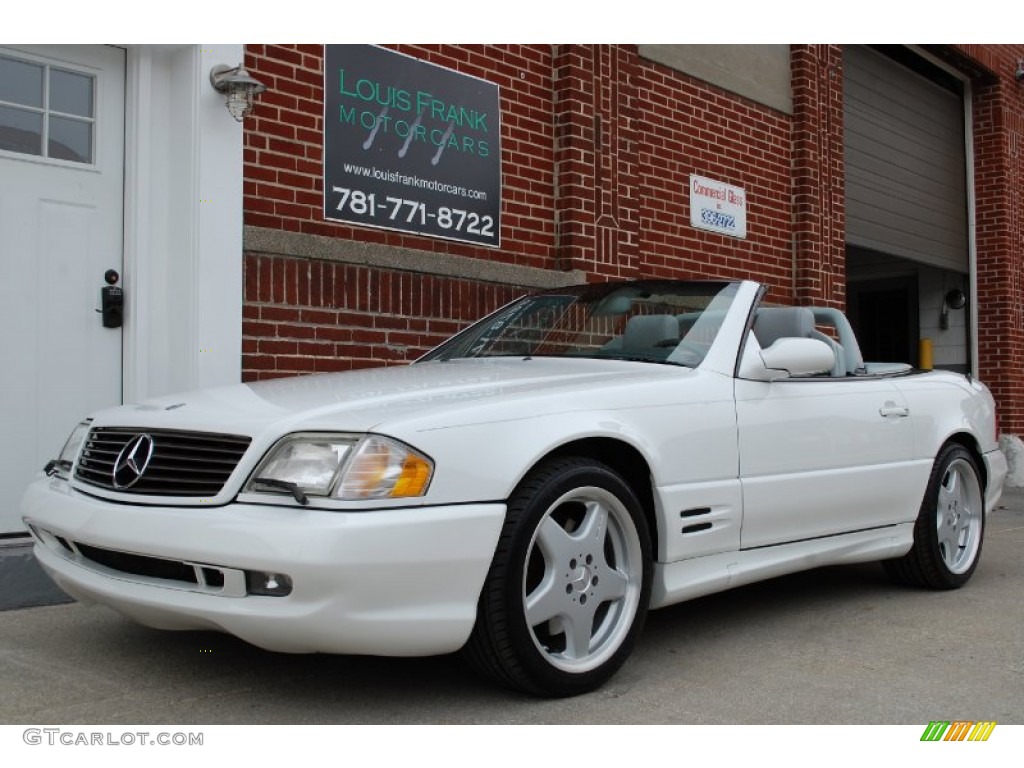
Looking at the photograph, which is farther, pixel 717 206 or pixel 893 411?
pixel 717 206

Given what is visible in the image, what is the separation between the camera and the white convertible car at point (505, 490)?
112 inches

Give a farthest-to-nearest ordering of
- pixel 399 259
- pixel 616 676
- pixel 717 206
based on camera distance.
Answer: pixel 717 206
pixel 399 259
pixel 616 676

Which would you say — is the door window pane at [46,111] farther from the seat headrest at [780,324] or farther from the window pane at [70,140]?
the seat headrest at [780,324]

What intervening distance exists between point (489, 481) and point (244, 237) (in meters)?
3.08

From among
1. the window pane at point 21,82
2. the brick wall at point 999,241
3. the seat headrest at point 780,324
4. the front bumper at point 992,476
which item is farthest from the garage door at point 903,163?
the window pane at point 21,82

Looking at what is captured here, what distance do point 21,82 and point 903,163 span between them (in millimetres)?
9361

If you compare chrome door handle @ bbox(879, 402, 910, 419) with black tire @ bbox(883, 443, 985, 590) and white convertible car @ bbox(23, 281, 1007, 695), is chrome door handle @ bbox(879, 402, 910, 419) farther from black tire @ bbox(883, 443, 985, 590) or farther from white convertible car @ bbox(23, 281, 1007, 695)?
black tire @ bbox(883, 443, 985, 590)

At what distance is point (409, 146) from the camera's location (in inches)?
256

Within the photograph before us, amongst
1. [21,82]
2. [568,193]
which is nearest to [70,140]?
[21,82]

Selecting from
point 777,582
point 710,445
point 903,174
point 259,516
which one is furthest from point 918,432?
point 903,174

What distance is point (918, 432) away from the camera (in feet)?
15.9

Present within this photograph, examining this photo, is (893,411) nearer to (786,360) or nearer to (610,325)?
(786,360)

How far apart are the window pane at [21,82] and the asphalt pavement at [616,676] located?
2.22 m

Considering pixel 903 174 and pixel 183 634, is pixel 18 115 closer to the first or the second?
pixel 183 634
